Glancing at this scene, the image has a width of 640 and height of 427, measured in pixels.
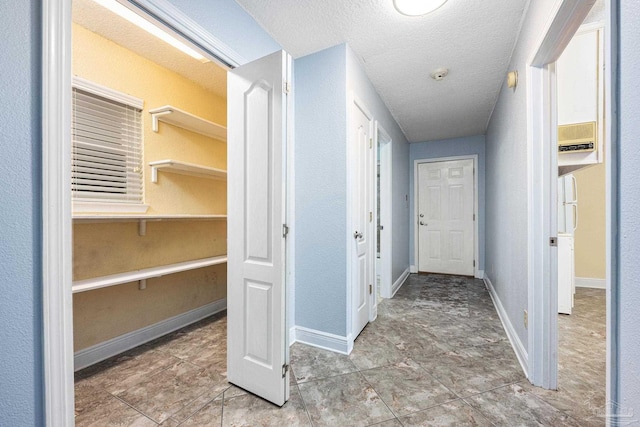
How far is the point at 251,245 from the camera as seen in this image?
5.26ft

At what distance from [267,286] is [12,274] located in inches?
38.6

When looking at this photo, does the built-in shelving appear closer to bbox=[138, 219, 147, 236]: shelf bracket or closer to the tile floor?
bbox=[138, 219, 147, 236]: shelf bracket

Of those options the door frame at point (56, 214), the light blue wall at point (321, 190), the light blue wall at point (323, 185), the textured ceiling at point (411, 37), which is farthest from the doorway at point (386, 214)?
the door frame at point (56, 214)

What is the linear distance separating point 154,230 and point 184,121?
1042mm

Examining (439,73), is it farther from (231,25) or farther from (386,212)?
(231,25)

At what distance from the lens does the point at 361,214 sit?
2.46m

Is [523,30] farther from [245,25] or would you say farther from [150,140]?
[150,140]

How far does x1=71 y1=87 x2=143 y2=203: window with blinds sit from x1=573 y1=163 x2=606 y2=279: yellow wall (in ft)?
17.5

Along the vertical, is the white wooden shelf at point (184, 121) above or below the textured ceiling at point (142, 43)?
below

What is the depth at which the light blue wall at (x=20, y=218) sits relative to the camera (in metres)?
0.77

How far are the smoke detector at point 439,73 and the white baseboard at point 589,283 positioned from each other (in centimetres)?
353

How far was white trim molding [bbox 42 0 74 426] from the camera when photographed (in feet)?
2.73

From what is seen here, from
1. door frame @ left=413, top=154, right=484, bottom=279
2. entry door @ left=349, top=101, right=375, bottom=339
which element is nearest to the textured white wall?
entry door @ left=349, top=101, right=375, bottom=339

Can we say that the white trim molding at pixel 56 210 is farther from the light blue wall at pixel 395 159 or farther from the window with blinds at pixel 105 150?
the light blue wall at pixel 395 159
